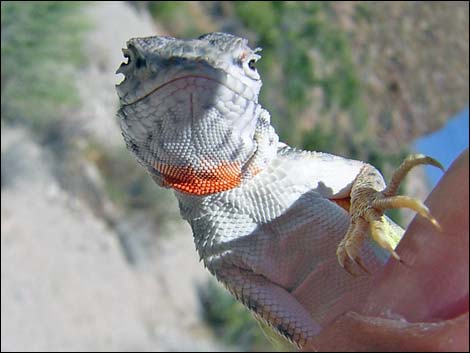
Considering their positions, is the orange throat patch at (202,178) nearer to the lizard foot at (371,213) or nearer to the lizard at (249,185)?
the lizard at (249,185)

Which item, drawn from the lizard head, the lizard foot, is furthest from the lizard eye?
the lizard foot

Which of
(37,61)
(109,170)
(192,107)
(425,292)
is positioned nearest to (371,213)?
(192,107)

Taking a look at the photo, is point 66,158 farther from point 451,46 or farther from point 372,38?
point 372,38

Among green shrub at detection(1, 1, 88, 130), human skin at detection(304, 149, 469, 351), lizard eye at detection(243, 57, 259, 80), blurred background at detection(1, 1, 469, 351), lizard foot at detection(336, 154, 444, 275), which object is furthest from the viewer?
green shrub at detection(1, 1, 88, 130)

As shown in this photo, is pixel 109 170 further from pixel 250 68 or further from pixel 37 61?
pixel 250 68

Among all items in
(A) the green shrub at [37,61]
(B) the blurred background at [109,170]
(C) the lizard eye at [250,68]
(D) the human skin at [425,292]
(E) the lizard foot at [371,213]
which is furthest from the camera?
(A) the green shrub at [37,61]

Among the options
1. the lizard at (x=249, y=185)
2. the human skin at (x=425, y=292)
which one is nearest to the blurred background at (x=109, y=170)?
the lizard at (x=249, y=185)

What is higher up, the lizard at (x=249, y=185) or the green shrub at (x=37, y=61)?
the lizard at (x=249, y=185)

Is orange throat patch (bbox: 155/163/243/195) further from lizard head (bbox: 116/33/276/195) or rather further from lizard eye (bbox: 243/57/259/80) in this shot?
lizard eye (bbox: 243/57/259/80)

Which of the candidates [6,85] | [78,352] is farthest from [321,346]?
[6,85]
